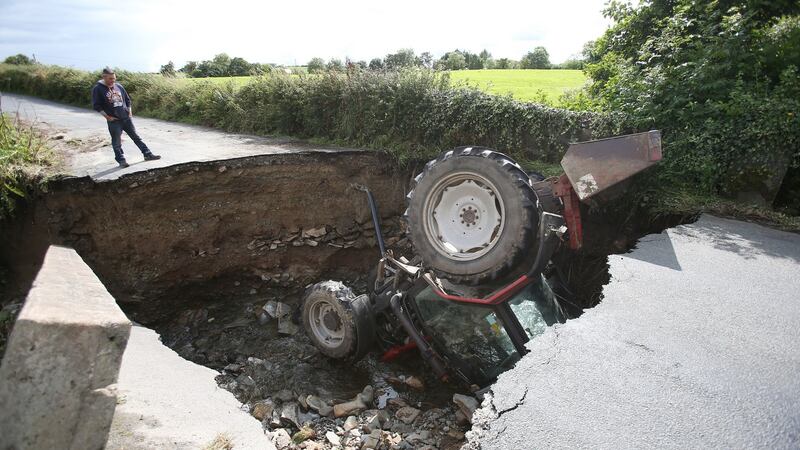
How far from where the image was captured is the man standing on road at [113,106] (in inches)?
280

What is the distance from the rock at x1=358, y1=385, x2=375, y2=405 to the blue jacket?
6.17 metres

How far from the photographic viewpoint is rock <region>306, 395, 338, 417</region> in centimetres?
523

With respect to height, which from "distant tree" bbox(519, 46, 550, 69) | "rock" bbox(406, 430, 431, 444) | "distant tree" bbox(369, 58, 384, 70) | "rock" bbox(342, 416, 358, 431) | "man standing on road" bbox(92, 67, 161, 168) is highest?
"distant tree" bbox(519, 46, 550, 69)

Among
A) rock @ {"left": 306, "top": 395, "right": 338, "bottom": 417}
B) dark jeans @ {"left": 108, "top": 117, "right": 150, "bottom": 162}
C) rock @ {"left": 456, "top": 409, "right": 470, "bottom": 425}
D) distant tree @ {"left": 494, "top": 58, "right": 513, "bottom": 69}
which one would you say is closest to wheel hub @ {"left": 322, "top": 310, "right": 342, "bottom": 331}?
rock @ {"left": 306, "top": 395, "right": 338, "bottom": 417}

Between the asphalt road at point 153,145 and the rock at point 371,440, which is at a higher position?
the asphalt road at point 153,145

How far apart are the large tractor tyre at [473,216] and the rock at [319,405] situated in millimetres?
2263

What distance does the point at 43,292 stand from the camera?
2680 mm

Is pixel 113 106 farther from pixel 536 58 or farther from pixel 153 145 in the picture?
pixel 536 58

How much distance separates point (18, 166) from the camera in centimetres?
642

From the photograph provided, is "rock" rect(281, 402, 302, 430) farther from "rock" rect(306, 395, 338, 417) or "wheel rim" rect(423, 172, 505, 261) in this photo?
"wheel rim" rect(423, 172, 505, 261)

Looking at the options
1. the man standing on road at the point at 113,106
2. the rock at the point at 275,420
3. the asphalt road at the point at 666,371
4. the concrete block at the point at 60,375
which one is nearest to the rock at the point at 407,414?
the rock at the point at 275,420

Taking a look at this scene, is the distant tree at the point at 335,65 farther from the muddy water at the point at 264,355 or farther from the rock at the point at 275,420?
the rock at the point at 275,420

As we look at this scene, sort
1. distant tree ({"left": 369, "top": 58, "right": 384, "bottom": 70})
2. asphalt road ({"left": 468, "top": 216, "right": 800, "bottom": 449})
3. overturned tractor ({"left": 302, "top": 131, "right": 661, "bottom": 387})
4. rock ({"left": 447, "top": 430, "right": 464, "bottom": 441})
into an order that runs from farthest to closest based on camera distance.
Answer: distant tree ({"left": 369, "top": 58, "right": 384, "bottom": 70}), rock ({"left": 447, "top": 430, "right": 464, "bottom": 441}), overturned tractor ({"left": 302, "top": 131, "right": 661, "bottom": 387}), asphalt road ({"left": 468, "top": 216, "right": 800, "bottom": 449})

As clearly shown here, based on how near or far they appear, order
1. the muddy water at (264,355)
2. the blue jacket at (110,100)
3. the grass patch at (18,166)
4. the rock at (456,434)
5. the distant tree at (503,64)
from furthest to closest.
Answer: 1. the distant tree at (503,64)
2. the blue jacket at (110,100)
3. the grass patch at (18,166)
4. the muddy water at (264,355)
5. the rock at (456,434)
